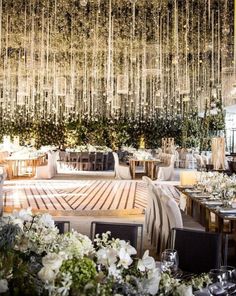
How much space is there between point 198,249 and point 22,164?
1327 cm

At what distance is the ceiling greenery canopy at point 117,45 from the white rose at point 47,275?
827cm

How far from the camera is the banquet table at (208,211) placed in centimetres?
→ 506

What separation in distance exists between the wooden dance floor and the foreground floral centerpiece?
6.16 m

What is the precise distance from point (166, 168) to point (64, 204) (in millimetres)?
5341

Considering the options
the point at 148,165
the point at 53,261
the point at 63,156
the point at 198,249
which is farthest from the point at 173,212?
the point at 63,156

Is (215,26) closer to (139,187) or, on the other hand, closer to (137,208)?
(139,187)

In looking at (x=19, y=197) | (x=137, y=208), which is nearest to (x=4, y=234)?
(x=137, y=208)

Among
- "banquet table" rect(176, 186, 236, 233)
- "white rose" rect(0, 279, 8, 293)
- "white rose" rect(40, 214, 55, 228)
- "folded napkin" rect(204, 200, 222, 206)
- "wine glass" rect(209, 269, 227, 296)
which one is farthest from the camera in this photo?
"folded napkin" rect(204, 200, 222, 206)

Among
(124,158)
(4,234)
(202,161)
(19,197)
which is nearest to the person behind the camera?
(4,234)

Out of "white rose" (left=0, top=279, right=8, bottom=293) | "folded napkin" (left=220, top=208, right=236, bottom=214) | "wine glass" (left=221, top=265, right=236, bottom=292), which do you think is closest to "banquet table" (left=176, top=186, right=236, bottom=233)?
"folded napkin" (left=220, top=208, right=236, bottom=214)

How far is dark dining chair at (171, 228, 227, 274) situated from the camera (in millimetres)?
3318

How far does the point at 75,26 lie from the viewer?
40.1 feet

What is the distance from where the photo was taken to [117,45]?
45.8 feet

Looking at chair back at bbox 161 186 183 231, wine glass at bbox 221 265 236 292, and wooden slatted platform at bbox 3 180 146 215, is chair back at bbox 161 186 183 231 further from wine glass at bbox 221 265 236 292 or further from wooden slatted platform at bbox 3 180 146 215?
wooden slatted platform at bbox 3 180 146 215
